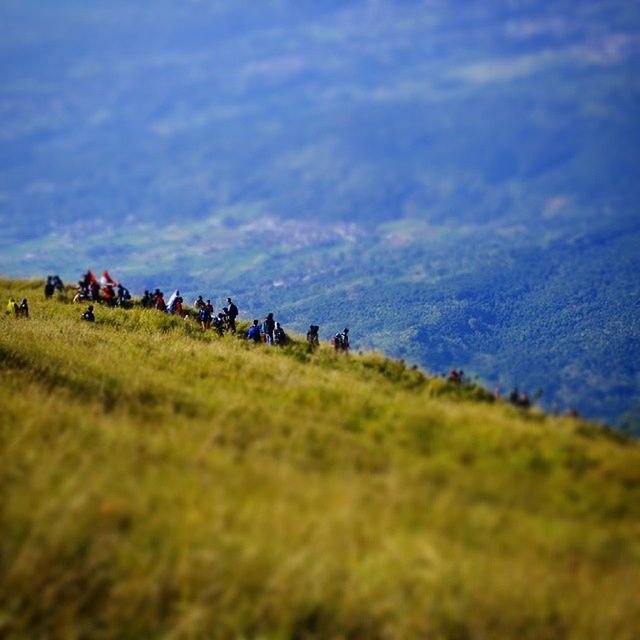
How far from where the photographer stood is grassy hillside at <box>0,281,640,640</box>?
28.3 feet

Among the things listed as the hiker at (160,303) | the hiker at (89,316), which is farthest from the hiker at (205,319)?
the hiker at (89,316)

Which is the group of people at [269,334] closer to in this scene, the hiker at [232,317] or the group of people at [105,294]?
the hiker at [232,317]

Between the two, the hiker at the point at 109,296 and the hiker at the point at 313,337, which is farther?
the hiker at the point at 109,296

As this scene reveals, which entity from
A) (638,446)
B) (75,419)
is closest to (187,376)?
(75,419)

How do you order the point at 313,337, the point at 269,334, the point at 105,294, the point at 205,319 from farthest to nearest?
the point at 105,294 < the point at 205,319 < the point at 313,337 < the point at 269,334

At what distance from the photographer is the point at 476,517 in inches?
427

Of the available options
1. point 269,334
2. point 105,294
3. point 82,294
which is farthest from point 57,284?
point 269,334

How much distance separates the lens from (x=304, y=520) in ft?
32.9

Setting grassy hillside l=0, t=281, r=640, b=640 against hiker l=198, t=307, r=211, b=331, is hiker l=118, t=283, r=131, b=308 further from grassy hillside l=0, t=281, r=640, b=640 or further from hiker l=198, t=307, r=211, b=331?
grassy hillside l=0, t=281, r=640, b=640

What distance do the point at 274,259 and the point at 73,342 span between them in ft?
530

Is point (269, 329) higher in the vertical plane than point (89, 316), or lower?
higher

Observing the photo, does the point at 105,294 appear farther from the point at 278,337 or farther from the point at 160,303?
the point at 278,337

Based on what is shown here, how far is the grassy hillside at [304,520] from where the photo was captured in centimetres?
862

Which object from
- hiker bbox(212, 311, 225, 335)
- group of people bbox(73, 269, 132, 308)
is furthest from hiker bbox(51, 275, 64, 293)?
hiker bbox(212, 311, 225, 335)
